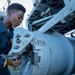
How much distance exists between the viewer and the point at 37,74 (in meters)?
2.79

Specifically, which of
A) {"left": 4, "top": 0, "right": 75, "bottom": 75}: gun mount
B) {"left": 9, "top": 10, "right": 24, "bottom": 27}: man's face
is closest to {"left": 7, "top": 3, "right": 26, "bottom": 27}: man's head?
{"left": 9, "top": 10, "right": 24, "bottom": 27}: man's face

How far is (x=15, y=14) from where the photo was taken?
2.06m

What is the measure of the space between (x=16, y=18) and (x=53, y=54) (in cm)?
108

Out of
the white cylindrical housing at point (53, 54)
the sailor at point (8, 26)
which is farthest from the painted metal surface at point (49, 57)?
the sailor at point (8, 26)

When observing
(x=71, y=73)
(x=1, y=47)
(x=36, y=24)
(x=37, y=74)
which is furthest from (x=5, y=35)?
(x=36, y=24)

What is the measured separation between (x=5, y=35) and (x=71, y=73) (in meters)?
1.65

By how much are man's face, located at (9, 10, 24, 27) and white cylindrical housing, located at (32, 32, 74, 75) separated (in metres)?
0.57

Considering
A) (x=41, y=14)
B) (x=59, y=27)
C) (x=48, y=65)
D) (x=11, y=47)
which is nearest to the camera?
(x=11, y=47)

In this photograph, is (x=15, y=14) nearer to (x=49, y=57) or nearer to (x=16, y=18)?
(x=16, y=18)

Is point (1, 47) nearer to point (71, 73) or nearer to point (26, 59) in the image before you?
point (26, 59)

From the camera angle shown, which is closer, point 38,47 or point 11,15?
point 11,15

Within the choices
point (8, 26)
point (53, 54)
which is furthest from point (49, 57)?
point (8, 26)

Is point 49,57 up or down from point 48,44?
down

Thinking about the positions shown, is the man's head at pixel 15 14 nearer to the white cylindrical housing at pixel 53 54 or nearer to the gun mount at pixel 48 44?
the gun mount at pixel 48 44
